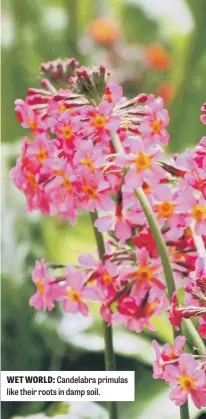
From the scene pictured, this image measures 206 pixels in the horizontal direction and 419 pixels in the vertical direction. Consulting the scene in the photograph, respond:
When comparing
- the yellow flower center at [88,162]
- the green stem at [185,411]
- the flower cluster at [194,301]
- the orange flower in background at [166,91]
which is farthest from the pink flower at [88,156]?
the orange flower in background at [166,91]

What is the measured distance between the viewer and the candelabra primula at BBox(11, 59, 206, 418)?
2.17ft

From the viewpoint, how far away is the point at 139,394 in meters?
0.93

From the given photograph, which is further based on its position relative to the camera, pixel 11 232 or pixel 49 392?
pixel 11 232

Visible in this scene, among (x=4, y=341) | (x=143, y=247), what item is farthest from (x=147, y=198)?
(x=4, y=341)

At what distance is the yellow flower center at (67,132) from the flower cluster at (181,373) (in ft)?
0.61

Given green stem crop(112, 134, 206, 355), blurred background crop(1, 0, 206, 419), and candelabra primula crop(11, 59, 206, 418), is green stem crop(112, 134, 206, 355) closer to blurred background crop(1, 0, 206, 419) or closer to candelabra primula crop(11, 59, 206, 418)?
candelabra primula crop(11, 59, 206, 418)

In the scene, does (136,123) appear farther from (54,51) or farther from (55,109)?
(54,51)

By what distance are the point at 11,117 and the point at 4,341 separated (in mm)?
371

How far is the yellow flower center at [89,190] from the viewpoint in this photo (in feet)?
2.25

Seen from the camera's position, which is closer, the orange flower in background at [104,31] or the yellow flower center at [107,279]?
the yellow flower center at [107,279]

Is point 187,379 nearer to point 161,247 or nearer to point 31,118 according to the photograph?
point 161,247

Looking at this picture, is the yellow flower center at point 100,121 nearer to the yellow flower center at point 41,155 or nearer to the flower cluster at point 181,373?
the yellow flower center at point 41,155

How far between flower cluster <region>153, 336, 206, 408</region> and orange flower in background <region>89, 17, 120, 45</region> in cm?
85

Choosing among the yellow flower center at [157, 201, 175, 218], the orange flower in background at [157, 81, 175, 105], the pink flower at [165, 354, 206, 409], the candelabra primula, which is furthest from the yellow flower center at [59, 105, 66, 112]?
the orange flower in background at [157, 81, 175, 105]
